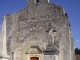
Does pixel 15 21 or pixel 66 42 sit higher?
pixel 15 21

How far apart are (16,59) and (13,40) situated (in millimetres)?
2170

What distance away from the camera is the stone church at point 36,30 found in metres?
20.1

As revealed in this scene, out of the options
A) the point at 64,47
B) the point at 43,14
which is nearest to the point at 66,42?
the point at 64,47

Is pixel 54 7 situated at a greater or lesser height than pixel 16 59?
greater

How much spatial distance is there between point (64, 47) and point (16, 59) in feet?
18.2

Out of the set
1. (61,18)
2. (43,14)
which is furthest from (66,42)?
(43,14)

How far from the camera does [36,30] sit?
2097 cm

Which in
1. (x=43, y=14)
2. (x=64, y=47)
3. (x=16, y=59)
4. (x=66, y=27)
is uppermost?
(x=43, y=14)

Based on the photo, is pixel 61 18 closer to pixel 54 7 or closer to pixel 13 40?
pixel 54 7

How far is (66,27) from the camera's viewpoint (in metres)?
20.2

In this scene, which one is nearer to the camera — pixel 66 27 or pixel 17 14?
pixel 66 27

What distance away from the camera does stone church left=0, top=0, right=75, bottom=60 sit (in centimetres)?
2012

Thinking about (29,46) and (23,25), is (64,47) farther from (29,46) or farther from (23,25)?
(23,25)

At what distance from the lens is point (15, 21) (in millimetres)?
21469
